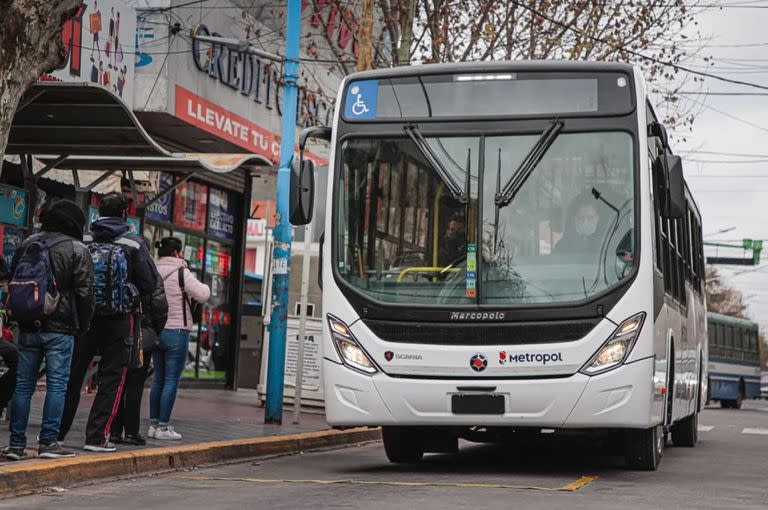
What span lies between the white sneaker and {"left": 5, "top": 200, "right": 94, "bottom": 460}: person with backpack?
2.64 metres

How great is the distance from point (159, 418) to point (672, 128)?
15471 mm

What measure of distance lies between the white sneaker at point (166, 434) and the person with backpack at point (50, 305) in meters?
2.64

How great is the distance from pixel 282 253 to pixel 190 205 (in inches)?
364

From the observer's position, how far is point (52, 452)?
33.1ft

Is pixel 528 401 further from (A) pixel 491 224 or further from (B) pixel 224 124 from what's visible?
(B) pixel 224 124

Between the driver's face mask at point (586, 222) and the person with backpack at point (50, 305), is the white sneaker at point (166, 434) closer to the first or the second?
the person with backpack at point (50, 305)

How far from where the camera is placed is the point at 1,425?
12781 mm

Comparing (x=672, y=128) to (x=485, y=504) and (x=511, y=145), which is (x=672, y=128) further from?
(x=485, y=504)

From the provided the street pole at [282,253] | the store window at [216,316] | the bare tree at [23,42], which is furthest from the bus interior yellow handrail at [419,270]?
the store window at [216,316]

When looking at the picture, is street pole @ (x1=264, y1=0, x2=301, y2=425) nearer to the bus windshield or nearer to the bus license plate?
the bus windshield

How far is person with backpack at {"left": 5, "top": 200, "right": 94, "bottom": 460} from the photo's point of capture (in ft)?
31.5

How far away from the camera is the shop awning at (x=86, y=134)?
43.4ft

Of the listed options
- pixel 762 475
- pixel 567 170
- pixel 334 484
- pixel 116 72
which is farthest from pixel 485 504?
pixel 116 72

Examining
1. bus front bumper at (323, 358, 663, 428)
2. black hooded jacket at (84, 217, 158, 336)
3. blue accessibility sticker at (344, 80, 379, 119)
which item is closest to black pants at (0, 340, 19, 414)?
black hooded jacket at (84, 217, 158, 336)
